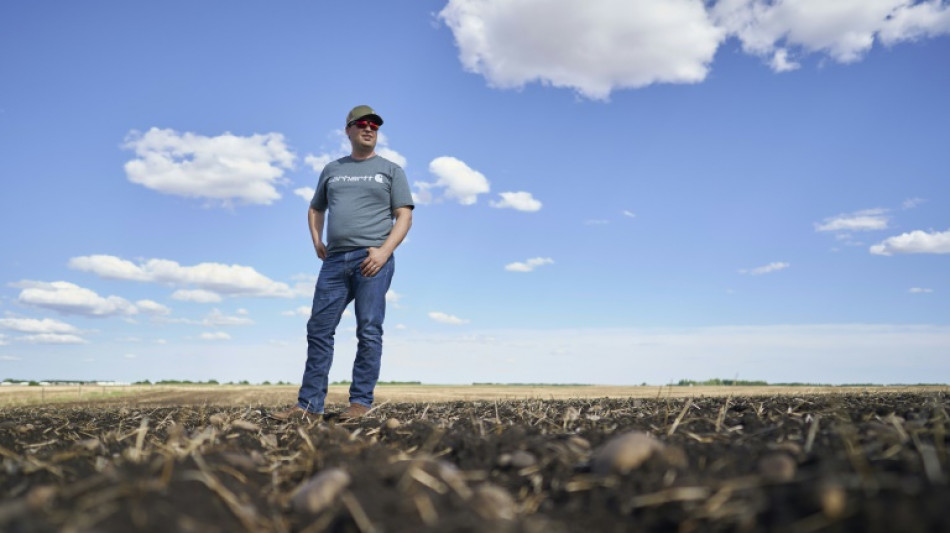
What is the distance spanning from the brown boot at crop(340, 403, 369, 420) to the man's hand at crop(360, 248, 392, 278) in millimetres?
1269

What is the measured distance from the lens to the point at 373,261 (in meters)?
6.23

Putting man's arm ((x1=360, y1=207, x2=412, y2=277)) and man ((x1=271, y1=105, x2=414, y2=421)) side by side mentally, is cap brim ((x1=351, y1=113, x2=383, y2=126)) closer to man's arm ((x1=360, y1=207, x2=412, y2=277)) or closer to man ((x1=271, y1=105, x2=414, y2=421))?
man ((x1=271, y1=105, x2=414, y2=421))

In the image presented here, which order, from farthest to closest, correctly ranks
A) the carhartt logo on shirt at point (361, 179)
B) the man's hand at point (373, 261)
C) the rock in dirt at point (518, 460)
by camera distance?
1. the carhartt logo on shirt at point (361, 179)
2. the man's hand at point (373, 261)
3. the rock in dirt at point (518, 460)

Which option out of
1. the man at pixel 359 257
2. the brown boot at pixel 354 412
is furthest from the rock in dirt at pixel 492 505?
the man at pixel 359 257

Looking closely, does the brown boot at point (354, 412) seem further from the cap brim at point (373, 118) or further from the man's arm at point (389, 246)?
the cap brim at point (373, 118)

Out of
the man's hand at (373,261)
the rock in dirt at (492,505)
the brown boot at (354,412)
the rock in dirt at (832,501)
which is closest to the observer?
the rock in dirt at (832,501)

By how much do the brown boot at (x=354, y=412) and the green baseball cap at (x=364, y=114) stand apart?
293cm

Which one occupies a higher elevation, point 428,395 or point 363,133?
point 363,133

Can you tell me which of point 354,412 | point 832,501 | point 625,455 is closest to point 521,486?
point 625,455

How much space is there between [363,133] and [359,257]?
1.34m

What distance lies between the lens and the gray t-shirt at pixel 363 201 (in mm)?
6461

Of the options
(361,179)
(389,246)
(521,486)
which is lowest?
(521,486)

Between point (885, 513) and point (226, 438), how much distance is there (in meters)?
3.55

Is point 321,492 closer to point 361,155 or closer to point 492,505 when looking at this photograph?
point 492,505
